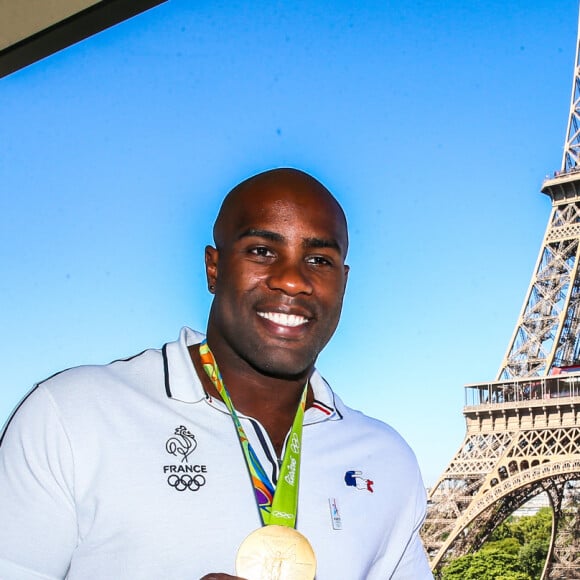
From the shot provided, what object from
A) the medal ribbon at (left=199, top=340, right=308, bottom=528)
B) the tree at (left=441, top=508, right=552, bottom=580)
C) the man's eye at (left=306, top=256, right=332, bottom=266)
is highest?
the tree at (left=441, top=508, right=552, bottom=580)

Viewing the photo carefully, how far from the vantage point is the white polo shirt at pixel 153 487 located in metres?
0.78

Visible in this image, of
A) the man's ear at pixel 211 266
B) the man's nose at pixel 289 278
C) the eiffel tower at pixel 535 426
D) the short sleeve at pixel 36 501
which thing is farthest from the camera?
the eiffel tower at pixel 535 426

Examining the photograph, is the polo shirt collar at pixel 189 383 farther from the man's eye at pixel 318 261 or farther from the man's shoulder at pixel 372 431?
the man's eye at pixel 318 261

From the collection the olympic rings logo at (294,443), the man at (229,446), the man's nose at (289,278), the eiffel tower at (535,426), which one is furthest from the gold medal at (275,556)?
the eiffel tower at (535,426)

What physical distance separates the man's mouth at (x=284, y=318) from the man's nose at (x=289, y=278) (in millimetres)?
25

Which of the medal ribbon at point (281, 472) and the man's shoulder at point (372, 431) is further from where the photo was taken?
the man's shoulder at point (372, 431)

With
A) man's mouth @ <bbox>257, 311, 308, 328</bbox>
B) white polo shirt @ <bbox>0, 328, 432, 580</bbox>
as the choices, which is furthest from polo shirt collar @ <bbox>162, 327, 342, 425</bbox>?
man's mouth @ <bbox>257, 311, 308, 328</bbox>

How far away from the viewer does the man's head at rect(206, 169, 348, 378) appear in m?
0.90

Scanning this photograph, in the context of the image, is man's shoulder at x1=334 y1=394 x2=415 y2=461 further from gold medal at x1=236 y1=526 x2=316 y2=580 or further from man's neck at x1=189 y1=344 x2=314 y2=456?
gold medal at x1=236 y1=526 x2=316 y2=580

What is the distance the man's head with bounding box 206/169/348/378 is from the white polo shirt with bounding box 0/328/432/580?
0.26 feet

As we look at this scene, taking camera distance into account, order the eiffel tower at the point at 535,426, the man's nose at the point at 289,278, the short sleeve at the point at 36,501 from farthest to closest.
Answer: the eiffel tower at the point at 535,426
the man's nose at the point at 289,278
the short sleeve at the point at 36,501

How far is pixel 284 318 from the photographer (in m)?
0.91

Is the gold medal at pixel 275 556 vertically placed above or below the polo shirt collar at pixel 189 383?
below

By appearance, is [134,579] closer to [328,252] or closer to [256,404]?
[256,404]
